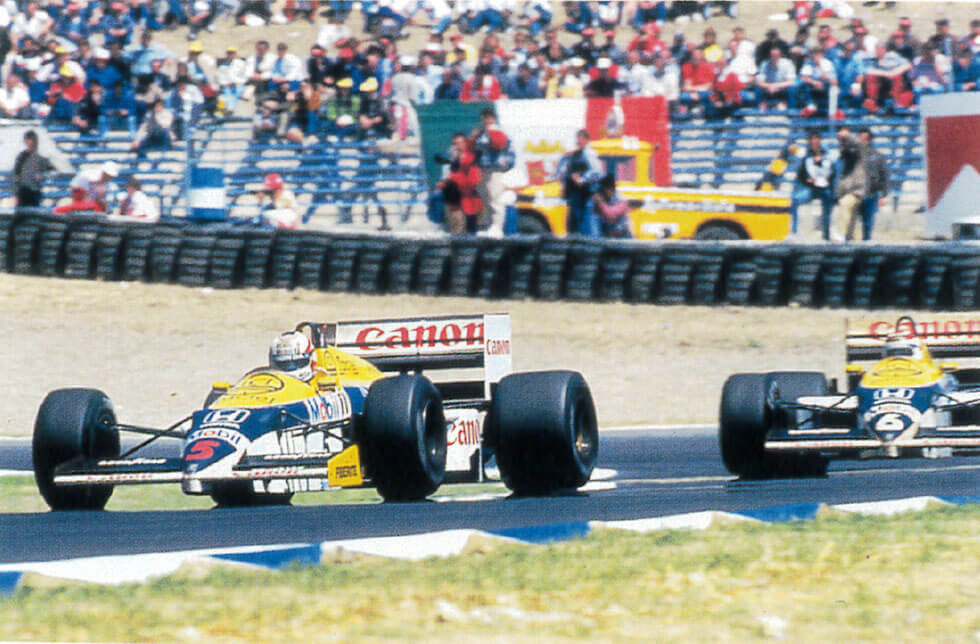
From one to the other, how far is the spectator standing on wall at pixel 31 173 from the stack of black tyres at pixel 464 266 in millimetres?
5461

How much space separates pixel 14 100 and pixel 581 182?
8.73m

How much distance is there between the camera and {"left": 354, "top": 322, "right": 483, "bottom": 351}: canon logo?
10.3 metres

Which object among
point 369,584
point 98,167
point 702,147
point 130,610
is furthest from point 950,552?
point 98,167

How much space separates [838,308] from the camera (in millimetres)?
17688

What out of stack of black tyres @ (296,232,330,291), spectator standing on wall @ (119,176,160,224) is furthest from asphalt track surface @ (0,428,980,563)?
spectator standing on wall @ (119,176,160,224)

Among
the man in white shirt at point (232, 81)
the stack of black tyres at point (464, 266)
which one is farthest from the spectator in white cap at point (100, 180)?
the stack of black tyres at point (464, 266)

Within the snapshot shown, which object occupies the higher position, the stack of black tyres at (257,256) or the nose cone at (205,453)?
the nose cone at (205,453)

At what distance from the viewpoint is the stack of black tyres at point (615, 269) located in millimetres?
18172

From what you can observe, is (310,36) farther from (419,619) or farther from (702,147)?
(419,619)

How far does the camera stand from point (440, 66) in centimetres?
2122

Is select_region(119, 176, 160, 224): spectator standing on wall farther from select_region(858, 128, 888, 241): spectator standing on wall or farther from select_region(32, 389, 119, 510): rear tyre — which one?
select_region(32, 389, 119, 510): rear tyre

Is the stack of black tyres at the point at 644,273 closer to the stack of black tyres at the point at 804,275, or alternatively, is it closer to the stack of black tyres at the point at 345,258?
the stack of black tyres at the point at 804,275

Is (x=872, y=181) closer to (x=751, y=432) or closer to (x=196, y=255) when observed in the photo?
(x=196, y=255)

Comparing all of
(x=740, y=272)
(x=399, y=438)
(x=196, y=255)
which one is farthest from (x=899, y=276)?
(x=399, y=438)
